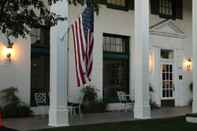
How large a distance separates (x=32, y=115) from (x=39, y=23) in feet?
38.2

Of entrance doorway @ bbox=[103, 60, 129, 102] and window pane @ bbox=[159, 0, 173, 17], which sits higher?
window pane @ bbox=[159, 0, 173, 17]

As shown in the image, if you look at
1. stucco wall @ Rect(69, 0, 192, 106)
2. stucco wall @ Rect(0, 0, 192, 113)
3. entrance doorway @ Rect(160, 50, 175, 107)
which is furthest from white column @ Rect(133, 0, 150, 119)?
entrance doorway @ Rect(160, 50, 175, 107)

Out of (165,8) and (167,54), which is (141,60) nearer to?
(167,54)

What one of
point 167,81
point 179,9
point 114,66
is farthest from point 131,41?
point 179,9

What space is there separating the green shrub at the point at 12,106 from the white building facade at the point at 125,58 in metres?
0.32

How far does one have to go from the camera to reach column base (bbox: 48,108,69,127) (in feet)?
42.8

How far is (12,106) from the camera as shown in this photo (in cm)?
1548

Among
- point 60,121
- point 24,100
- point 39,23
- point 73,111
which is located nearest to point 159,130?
point 60,121

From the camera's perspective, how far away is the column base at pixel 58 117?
13055mm

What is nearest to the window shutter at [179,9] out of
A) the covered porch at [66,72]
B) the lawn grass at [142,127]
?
the covered porch at [66,72]

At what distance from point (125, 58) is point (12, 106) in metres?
6.73

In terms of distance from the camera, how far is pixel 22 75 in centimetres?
1628

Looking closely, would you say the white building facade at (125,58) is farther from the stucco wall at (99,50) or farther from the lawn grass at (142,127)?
the lawn grass at (142,127)

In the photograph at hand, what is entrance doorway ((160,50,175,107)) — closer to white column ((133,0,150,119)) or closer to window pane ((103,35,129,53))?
window pane ((103,35,129,53))
